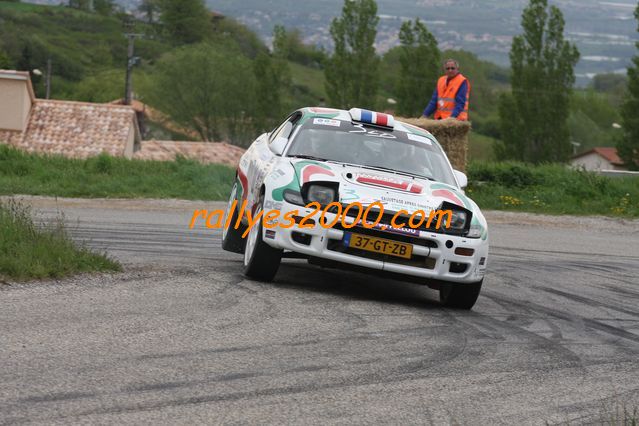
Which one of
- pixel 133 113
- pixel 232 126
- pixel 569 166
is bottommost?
pixel 232 126

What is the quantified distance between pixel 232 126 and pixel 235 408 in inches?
4616

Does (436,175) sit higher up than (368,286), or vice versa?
(436,175)

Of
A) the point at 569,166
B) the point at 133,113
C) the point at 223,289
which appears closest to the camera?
the point at 223,289

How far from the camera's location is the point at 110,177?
20.6 metres

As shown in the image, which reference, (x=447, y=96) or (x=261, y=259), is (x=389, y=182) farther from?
(x=447, y=96)

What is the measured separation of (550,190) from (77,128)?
30.1 meters

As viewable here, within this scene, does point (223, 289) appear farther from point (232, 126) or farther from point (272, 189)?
point (232, 126)

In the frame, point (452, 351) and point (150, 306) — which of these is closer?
point (452, 351)

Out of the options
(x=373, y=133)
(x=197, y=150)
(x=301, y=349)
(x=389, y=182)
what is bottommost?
(x=197, y=150)

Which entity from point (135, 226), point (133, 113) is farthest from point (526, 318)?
point (133, 113)

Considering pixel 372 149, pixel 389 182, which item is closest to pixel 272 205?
pixel 389 182

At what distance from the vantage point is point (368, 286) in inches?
416

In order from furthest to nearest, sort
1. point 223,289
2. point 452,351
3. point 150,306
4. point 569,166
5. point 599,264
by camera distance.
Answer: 1. point 569,166
2. point 599,264
3. point 223,289
4. point 150,306
5. point 452,351

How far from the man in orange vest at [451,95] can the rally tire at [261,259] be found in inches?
333
